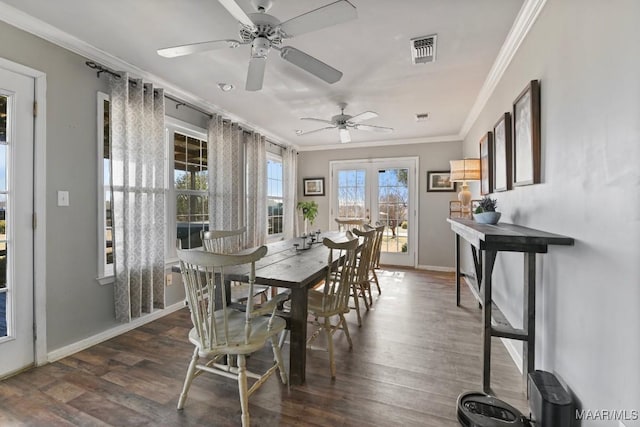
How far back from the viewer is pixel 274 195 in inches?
219

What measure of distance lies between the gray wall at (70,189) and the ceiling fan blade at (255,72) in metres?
1.45

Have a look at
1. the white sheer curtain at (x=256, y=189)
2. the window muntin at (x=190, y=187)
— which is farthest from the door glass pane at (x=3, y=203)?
the white sheer curtain at (x=256, y=189)

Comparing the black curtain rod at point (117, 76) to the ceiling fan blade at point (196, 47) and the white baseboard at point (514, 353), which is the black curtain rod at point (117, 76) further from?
the white baseboard at point (514, 353)

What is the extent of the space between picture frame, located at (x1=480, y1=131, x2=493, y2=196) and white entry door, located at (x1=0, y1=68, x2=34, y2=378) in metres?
3.94

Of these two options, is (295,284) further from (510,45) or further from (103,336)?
(510,45)

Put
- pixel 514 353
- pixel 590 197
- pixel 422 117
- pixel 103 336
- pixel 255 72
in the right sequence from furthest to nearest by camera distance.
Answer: pixel 422 117, pixel 103 336, pixel 514 353, pixel 255 72, pixel 590 197

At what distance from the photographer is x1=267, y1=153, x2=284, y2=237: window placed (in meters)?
5.39

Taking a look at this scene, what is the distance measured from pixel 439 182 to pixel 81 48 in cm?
522

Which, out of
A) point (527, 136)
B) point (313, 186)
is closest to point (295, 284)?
point (527, 136)

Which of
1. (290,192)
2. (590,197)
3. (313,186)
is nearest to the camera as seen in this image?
(590,197)

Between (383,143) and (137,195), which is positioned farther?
(383,143)

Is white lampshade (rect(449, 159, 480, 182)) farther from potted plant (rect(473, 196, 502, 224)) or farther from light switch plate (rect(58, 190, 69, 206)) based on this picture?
light switch plate (rect(58, 190, 69, 206))

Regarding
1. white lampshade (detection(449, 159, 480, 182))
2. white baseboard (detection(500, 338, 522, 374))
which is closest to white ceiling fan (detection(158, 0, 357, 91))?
white lampshade (detection(449, 159, 480, 182))

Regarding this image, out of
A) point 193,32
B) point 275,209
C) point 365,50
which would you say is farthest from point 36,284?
point 275,209
